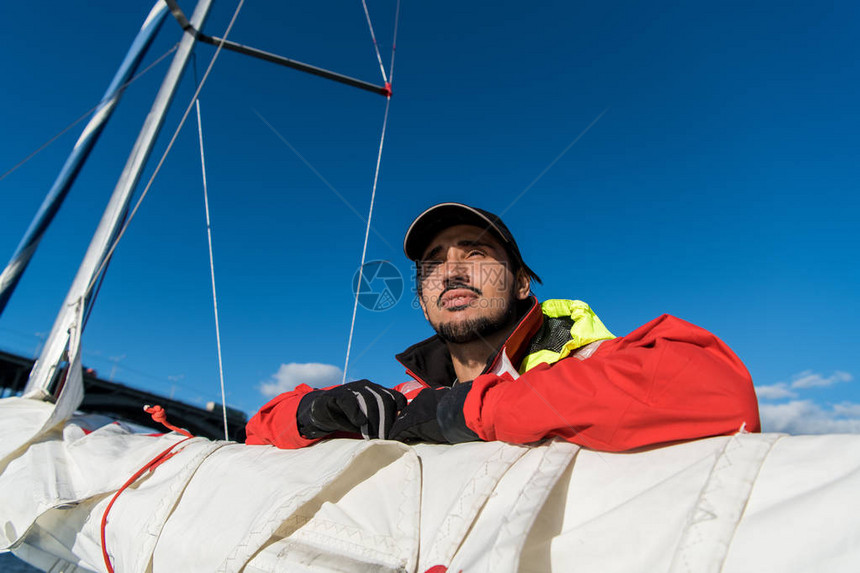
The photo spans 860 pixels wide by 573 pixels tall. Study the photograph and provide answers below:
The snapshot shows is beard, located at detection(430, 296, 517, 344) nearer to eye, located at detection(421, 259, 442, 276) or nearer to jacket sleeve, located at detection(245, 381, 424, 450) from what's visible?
eye, located at detection(421, 259, 442, 276)

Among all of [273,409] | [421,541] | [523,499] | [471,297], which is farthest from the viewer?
[471,297]

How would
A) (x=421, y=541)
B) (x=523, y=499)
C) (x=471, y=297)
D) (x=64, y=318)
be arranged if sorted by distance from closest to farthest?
(x=523, y=499) → (x=421, y=541) → (x=471, y=297) → (x=64, y=318)

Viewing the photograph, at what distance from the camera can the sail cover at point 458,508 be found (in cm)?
66

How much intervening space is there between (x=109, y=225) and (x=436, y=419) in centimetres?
372

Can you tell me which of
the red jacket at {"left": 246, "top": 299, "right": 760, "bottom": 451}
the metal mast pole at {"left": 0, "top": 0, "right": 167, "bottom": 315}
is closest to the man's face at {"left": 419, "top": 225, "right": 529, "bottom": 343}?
the red jacket at {"left": 246, "top": 299, "right": 760, "bottom": 451}

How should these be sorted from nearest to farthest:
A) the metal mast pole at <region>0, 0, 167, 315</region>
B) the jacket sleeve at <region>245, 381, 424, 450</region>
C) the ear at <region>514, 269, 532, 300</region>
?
the jacket sleeve at <region>245, 381, 424, 450</region>, the ear at <region>514, 269, 532, 300</region>, the metal mast pole at <region>0, 0, 167, 315</region>

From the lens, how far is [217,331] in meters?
3.62

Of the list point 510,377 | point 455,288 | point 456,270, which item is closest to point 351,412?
point 510,377

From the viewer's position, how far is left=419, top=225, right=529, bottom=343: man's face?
2.30 m

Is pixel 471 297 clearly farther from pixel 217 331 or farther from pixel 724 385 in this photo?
pixel 217 331

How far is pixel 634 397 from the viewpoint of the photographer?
923 millimetres

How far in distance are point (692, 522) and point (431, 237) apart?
214 centimetres

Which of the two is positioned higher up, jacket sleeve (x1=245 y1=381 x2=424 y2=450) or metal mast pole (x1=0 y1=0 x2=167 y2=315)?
metal mast pole (x1=0 y1=0 x2=167 y2=315)

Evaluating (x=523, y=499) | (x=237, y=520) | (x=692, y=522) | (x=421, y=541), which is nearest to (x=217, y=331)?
(x=237, y=520)
